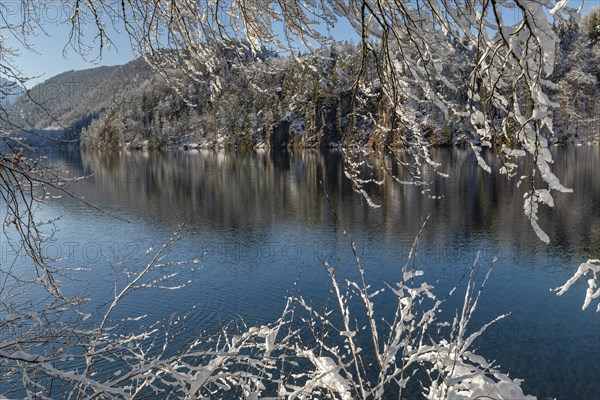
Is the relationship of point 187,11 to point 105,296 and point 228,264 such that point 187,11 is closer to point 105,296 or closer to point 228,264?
point 105,296

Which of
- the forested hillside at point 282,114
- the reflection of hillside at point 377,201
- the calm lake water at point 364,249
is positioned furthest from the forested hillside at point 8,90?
the forested hillside at point 282,114

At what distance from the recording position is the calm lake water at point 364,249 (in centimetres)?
1474

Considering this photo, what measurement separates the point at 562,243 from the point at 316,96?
85.9m

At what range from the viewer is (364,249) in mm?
24109

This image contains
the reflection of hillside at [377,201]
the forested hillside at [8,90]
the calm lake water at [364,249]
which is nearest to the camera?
the forested hillside at [8,90]

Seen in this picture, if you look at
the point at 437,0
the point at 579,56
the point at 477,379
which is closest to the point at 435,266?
the point at 477,379

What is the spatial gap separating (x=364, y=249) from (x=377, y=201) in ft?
43.6

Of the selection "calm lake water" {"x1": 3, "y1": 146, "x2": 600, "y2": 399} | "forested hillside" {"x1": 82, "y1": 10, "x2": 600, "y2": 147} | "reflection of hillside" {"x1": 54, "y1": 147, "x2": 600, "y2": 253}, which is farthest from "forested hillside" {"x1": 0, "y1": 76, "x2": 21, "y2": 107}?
"forested hillside" {"x1": 82, "y1": 10, "x2": 600, "y2": 147}

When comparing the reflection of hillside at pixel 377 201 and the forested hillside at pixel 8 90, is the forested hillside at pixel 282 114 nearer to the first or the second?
the reflection of hillside at pixel 377 201

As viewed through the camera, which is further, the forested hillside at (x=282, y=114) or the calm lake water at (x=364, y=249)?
the forested hillside at (x=282, y=114)

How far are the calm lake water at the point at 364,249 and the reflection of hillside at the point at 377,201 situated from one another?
16 centimetres

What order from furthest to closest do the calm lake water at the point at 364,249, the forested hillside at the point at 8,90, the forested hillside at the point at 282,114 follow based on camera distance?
the forested hillside at the point at 282,114, the calm lake water at the point at 364,249, the forested hillside at the point at 8,90

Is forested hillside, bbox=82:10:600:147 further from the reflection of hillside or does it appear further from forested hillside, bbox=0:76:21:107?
forested hillside, bbox=0:76:21:107

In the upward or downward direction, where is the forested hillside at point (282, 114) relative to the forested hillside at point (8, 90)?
upward
